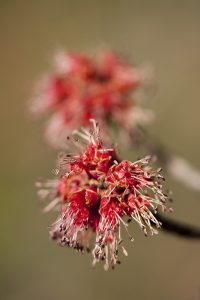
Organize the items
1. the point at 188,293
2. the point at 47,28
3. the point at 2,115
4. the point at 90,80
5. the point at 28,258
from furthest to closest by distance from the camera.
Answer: the point at 47,28 → the point at 2,115 → the point at 28,258 → the point at 188,293 → the point at 90,80

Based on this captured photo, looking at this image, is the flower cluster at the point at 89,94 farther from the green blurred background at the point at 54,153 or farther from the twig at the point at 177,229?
the green blurred background at the point at 54,153

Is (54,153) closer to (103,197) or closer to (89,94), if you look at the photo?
(89,94)

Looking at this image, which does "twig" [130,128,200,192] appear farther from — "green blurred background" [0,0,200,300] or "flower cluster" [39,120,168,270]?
"green blurred background" [0,0,200,300]

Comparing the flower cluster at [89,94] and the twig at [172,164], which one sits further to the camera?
the flower cluster at [89,94]

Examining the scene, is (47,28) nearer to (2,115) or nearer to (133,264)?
(2,115)

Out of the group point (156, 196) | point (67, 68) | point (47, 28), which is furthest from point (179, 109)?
point (156, 196)

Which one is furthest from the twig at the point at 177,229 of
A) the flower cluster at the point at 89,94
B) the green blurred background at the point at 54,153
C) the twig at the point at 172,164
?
the green blurred background at the point at 54,153
